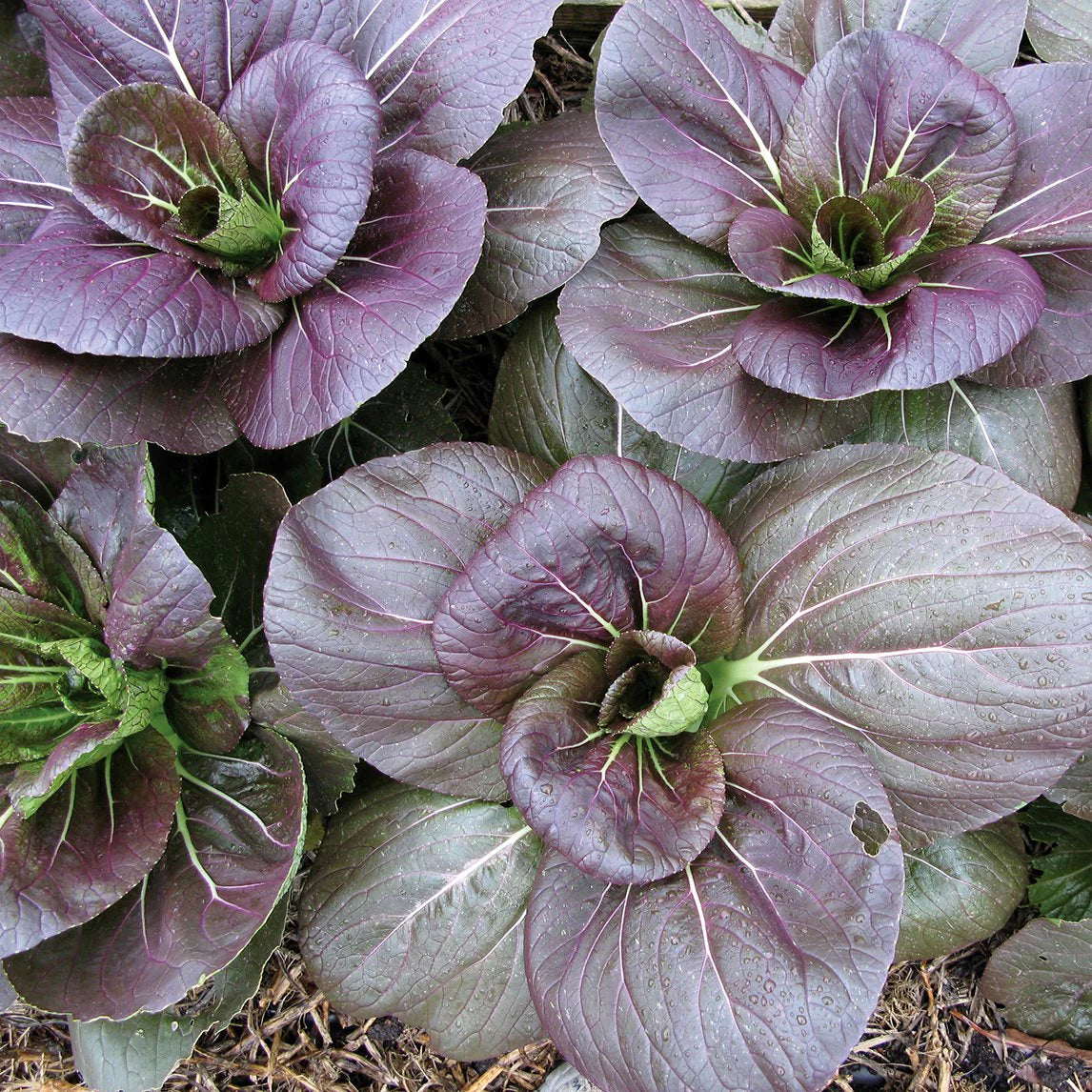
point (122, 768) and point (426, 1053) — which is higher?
point (122, 768)

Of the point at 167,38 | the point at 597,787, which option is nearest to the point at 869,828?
the point at 597,787

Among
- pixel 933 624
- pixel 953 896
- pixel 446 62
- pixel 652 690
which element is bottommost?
pixel 953 896

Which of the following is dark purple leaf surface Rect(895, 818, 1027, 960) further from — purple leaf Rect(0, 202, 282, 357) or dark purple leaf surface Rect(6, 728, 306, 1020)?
purple leaf Rect(0, 202, 282, 357)

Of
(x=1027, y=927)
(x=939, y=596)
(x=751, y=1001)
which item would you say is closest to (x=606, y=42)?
(x=939, y=596)

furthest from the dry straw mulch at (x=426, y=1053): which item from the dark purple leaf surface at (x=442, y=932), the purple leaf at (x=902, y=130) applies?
the purple leaf at (x=902, y=130)

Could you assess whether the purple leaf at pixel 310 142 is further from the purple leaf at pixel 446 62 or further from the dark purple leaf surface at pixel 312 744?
the dark purple leaf surface at pixel 312 744

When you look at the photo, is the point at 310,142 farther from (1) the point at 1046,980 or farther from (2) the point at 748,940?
(1) the point at 1046,980

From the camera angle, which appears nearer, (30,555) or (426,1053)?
(30,555)

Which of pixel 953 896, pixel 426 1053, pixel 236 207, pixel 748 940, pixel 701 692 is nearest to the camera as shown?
pixel 748 940
